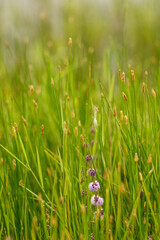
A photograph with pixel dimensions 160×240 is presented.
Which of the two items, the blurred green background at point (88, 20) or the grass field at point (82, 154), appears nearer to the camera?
the grass field at point (82, 154)

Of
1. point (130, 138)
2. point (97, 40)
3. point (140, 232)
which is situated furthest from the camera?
point (97, 40)

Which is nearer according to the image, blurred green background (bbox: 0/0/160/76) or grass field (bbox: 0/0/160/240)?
grass field (bbox: 0/0/160/240)

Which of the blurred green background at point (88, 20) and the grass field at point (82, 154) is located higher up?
the blurred green background at point (88, 20)

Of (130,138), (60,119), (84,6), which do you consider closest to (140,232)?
(130,138)

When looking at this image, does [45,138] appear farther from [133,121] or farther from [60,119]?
[133,121]

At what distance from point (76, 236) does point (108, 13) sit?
4.83m

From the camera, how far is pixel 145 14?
4.75 meters

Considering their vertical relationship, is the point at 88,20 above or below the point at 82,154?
above

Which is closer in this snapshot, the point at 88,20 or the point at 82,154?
the point at 82,154

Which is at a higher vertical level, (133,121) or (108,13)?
(108,13)

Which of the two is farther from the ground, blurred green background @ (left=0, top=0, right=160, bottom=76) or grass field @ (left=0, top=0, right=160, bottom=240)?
blurred green background @ (left=0, top=0, right=160, bottom=76)

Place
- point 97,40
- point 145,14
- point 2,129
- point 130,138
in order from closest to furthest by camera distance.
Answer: point 130,138 → point 2,129 → point 145,14 → point 97,40

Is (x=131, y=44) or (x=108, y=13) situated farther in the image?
(x=108, y=13)

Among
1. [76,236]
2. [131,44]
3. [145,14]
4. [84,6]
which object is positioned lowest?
[76,236]
